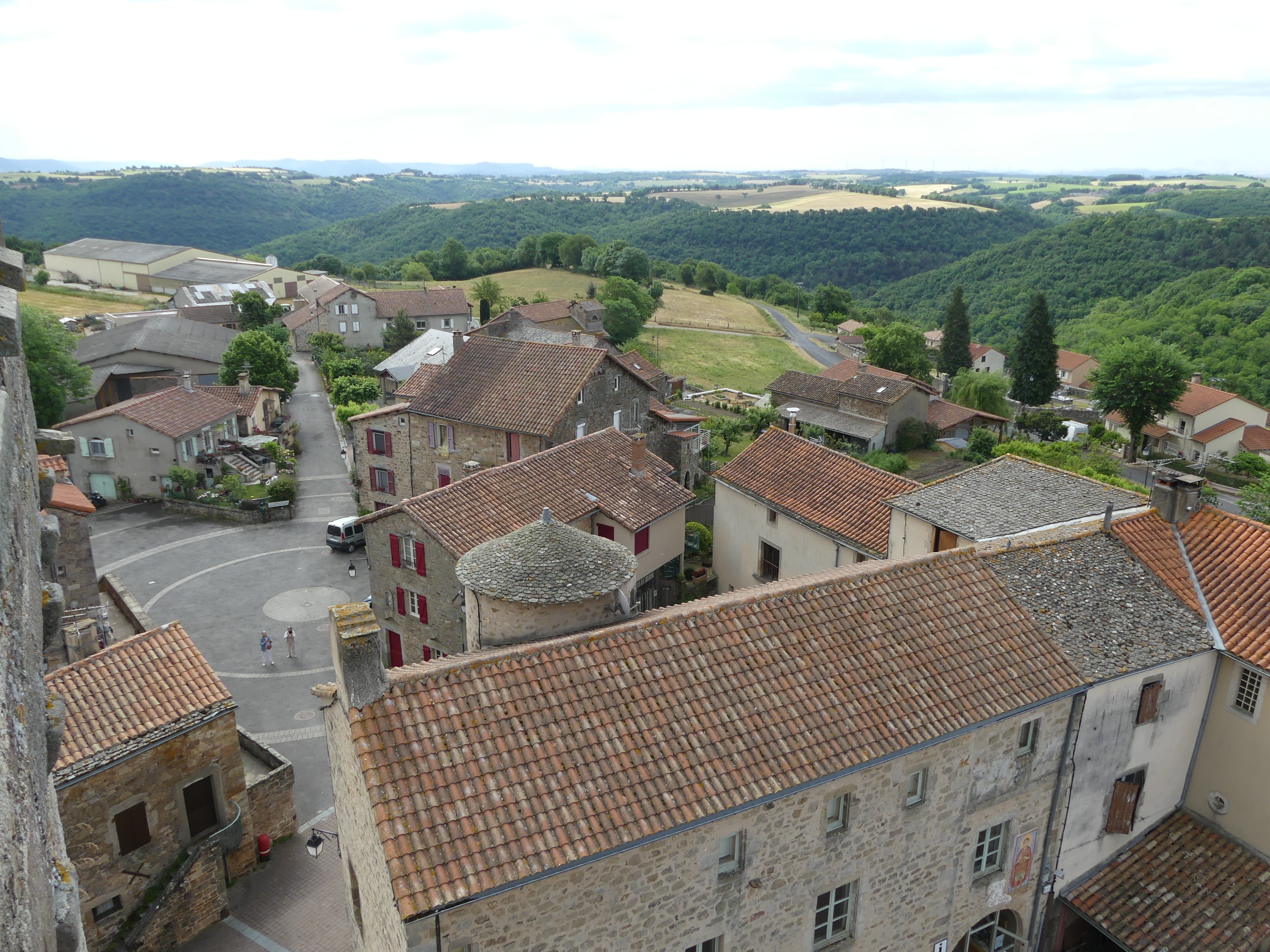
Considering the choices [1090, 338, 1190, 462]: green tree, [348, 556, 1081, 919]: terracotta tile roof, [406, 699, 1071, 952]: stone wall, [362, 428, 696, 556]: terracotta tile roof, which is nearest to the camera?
[348, 556, 1081, 919]: terracotta tile roof

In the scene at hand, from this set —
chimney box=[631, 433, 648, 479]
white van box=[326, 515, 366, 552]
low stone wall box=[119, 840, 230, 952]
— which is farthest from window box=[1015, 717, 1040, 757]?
white van box=[326, 515, 366, 552]

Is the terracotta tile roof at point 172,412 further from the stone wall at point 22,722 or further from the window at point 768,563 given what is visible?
the stone wall at point 22,722

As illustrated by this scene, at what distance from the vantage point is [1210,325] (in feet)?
359

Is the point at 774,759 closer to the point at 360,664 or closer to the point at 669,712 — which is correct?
the point at 669,712

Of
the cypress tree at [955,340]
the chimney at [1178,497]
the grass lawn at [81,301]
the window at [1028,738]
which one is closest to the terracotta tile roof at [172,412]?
the window at [1028,738]

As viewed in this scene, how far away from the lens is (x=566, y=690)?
14.3m

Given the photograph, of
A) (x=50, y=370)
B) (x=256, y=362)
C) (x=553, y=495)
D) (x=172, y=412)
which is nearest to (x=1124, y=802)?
(x=553, y=495)

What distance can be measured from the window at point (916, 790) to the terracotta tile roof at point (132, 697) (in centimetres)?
1644

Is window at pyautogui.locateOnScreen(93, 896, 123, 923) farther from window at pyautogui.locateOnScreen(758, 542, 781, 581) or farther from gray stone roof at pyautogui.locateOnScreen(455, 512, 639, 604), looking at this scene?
window at pyautogui.locateOnScreen(758, 542, 781, 581)

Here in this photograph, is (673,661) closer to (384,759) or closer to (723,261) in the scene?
(384,759)

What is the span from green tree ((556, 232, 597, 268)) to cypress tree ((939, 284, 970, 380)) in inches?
2559

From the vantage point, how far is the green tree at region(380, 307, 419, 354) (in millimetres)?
93875

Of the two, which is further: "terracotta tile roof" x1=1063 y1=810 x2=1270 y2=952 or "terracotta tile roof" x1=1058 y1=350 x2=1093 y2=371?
"terracotta tile roof" x1=1058 y1=350 x2=1093 y2=371

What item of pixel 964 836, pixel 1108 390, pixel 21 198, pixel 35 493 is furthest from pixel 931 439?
pixel 21 198
